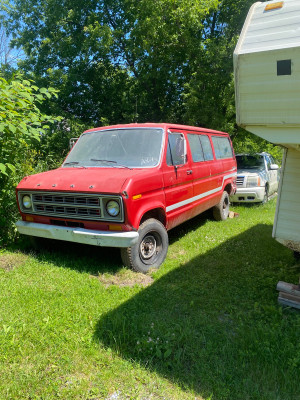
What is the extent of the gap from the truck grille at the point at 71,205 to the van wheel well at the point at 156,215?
691mm

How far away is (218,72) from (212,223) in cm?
573

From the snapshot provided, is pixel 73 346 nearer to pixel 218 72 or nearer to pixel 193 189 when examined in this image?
pixel 193 189

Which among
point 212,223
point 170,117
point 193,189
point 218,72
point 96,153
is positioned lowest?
point 212,223

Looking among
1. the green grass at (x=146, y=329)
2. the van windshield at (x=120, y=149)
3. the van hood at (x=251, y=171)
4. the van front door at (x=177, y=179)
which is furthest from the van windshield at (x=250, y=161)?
the van windshield at (x=120, y=149)

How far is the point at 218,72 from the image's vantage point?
10.0 meters

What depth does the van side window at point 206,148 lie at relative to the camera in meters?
6.20

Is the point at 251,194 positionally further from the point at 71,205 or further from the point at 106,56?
the point at 106,56

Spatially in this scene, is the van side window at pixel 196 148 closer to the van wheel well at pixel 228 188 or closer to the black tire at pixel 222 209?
the black tire at pixel 222 209

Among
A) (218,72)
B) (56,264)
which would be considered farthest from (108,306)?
(218,72)

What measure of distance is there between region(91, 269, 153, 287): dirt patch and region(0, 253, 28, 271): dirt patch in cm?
119

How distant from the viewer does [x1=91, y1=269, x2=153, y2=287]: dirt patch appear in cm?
387

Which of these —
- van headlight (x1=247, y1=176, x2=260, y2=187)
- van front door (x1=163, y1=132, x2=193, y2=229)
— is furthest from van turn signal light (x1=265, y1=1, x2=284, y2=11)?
van headlight (x1=247, y1=176, x2=260, y2=187)

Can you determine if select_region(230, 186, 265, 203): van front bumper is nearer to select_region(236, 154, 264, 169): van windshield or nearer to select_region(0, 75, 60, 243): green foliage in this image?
select_region(236, 154, 264, 169): van windshield

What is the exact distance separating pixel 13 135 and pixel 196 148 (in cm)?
327
